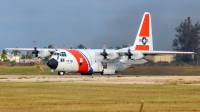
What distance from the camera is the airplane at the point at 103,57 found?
62594 mm

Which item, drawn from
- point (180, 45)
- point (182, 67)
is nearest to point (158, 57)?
point (182, 67)

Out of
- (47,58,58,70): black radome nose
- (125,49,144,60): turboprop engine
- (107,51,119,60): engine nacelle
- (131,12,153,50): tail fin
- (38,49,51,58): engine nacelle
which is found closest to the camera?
(47,58,58,70): black radome nose

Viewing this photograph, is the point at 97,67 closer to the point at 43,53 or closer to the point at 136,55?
the point at 136,55

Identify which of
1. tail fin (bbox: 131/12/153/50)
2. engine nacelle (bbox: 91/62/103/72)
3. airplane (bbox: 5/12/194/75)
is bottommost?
engine nacelle (bbox: 91/62/103/72)

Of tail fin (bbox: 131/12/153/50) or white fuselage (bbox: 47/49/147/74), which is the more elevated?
tail fin (bbox: 131/12/153/50)

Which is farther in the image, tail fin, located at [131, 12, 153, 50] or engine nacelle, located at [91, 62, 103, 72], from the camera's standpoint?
tail fin, located at [131, 12, 153, 50]

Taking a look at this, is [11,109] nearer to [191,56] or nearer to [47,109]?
[47,109]

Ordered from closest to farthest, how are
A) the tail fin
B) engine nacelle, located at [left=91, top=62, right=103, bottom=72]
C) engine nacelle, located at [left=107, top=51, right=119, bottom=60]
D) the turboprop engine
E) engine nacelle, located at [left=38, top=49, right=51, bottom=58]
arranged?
engine nacelle, located at [left=91, top=62, right=103, bottom=72] → the turboprop engine → engine nacelle, located at [left=107, top=51, right=119, bottom=60] → engine nacelle, located at [left=38, top=49, right=51, bottom=58] → the tail fin

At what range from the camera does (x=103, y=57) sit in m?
66.6

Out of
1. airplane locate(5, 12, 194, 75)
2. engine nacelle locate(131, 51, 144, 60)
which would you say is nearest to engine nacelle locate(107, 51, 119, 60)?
airplane locate(5, 12, 194, 75)

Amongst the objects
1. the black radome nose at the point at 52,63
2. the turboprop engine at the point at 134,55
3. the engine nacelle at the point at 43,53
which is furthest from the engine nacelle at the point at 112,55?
the black radome nose at the point at 52,63

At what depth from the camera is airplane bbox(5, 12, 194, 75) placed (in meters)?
62.6

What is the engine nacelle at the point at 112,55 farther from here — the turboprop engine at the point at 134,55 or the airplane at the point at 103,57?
the turboprop engine at the point at 134,55

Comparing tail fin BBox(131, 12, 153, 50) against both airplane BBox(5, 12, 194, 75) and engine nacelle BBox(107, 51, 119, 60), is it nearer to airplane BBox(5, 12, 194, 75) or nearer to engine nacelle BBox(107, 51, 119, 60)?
airplane BBox(5, 12, 194, 75)
